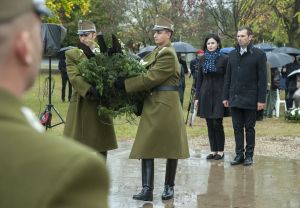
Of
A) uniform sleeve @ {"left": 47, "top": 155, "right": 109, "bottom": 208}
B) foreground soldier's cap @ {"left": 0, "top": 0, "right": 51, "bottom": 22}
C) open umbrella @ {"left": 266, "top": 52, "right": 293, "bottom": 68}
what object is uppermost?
foreground soldier's cap @ {"left": 0, "top": 0, "right": 51, "bottom": 22}

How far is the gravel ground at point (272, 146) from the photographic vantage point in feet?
35.0

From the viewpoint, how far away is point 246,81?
29.9ft

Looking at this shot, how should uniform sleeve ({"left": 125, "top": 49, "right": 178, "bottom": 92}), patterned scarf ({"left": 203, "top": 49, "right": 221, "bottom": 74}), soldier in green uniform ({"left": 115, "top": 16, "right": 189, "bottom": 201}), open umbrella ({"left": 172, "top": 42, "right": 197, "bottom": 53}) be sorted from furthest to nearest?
1. open umbrella ({"left": 172, "top": 42, "right": 197, "bottom": 53})
2. patterned scarf ({"left": 203, "top": 49, "right": 221, "bottom": 74})
3. soldier in green uniform ({"left": 115, "top": 16, "right": 189, "bottom": 201})
4. uniform sleeve ({"left": 125, "top": 49, "right": 178, "bottom": 92})

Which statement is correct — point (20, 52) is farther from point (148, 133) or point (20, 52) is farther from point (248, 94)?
point (248, 94)

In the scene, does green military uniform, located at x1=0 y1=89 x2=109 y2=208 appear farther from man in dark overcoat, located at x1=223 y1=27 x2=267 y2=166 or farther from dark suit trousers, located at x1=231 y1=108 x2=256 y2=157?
dark suit trousers, located at x1=231 y1=108 x2=256 y2=157

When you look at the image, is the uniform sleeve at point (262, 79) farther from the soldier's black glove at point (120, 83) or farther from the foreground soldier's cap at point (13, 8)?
the foreground soldier's cap at point (13, 8)

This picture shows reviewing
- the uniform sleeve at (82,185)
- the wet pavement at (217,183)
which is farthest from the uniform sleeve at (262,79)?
the uniform sleeve at (82,185)

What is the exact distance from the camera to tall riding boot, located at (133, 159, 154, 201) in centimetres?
688

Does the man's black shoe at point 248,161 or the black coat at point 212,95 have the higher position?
the black coat at point 212,95

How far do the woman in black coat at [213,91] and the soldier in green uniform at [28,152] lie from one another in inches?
306

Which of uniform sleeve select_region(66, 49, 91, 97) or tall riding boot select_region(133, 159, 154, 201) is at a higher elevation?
uniform sleeve select_region(66, 49, 91, 97)

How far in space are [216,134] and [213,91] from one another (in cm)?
66

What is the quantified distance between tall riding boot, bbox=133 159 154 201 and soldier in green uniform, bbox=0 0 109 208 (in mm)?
5334

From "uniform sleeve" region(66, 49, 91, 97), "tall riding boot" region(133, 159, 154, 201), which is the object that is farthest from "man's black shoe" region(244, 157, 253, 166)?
"uniform sleeve" region(66, 49, 91, 97)
